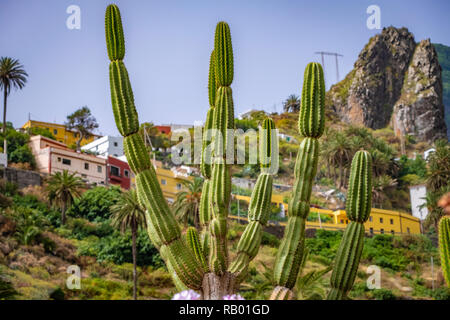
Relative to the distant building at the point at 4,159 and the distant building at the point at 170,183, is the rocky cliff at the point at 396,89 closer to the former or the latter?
the distant building at the point at 170,183

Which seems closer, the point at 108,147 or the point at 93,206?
the point at 93,206

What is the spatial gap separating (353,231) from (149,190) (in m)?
3.49

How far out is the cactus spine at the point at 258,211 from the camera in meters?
10.3

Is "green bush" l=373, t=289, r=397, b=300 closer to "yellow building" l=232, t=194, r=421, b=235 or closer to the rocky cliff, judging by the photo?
"yellow building" l=232, t=194, r=421, b=235

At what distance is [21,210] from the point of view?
48.9 metres

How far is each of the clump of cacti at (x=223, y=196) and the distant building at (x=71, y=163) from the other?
4996 cm

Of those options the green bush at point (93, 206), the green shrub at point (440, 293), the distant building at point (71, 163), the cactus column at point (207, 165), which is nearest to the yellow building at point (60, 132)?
the distant building at point (71, 163)

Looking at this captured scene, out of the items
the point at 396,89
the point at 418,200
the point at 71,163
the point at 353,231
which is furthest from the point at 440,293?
the point at 396,89

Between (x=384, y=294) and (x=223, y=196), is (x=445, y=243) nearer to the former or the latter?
(x=223, y=196)

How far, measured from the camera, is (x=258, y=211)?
1062 cm

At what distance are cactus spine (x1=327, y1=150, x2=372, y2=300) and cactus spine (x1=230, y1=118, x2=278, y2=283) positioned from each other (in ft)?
4.53

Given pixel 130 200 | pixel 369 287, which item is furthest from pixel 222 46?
pixel 369 287

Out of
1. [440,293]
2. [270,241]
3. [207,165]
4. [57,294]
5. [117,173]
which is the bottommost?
[440,293]
